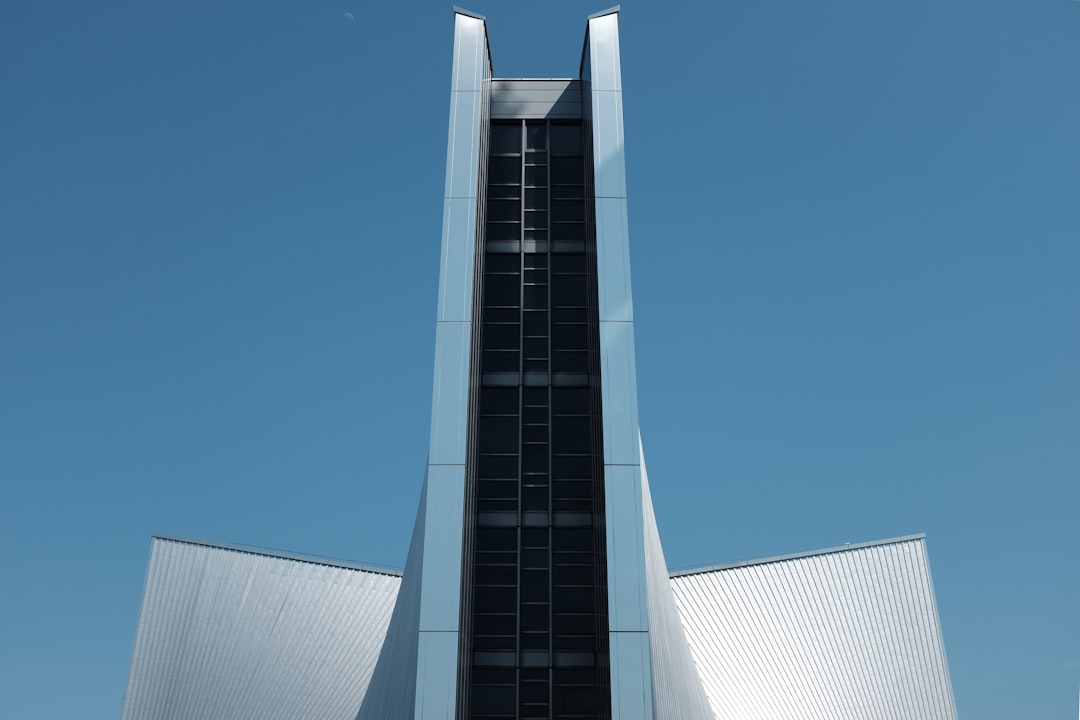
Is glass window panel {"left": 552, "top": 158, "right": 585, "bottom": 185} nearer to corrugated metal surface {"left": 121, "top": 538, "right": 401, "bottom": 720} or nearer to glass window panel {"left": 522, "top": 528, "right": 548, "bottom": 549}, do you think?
glass window panel {"left": 522, "top": 528, "right": 548, "bottom": 549}

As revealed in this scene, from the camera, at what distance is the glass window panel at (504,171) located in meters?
22.6

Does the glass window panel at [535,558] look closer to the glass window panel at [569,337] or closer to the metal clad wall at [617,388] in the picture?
the metal clad wall at [617,388]

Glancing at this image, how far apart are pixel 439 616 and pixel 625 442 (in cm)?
422

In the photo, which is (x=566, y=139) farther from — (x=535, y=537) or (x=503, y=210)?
(x=535, y=537)

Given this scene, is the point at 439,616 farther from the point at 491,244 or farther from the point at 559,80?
the point at 559,80

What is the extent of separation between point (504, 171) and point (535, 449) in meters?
5.76

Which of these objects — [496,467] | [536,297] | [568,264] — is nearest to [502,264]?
[536,297]

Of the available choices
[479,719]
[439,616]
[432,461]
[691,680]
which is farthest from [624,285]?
[691,680]

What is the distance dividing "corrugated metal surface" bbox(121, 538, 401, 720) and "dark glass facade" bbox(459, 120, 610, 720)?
44.9 feet

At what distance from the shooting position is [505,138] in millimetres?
22906

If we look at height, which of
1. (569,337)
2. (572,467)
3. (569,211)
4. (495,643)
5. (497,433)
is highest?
(569,211)

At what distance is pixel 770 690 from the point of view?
32875 millimetres

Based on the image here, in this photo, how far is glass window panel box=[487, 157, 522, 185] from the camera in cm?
2264

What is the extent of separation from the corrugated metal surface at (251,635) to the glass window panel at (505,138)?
1704cm
